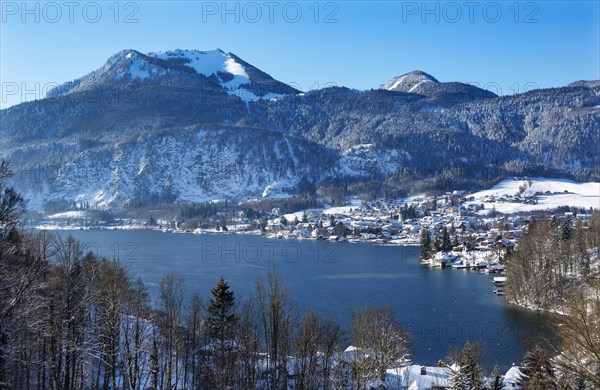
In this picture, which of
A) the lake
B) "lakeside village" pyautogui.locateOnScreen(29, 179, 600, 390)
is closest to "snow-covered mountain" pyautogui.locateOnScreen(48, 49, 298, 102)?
"lakeside village" pyautogui.locateOnScreen(29, 179, 600, 390)

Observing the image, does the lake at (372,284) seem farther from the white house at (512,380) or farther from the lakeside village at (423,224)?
the lakeside village at (423,224)

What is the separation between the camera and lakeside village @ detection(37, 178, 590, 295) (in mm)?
46125

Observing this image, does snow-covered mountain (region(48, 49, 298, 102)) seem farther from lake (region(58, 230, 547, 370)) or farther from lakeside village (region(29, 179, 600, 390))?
lake (region(58, 230, 547, 370))

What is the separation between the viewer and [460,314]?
25000mm

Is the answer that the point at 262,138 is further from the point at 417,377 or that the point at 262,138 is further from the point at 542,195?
the point at 417,377

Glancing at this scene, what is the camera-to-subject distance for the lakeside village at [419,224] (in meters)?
46.1

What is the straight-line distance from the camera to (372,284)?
32.9 meters

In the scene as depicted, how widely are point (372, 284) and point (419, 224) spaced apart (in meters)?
40.6

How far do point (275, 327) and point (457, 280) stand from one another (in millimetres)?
25832

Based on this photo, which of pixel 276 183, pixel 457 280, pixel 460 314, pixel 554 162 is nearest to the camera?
pixel 460 314

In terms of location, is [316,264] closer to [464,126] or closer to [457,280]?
[457,280]

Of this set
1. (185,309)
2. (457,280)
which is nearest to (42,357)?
(185,309)

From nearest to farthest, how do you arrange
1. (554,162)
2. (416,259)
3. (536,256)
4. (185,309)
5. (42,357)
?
(42,357) → (185,309) → (536,256) → (416,259) → (554,162)

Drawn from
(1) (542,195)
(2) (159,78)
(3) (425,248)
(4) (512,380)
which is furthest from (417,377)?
(2) (159,78)
